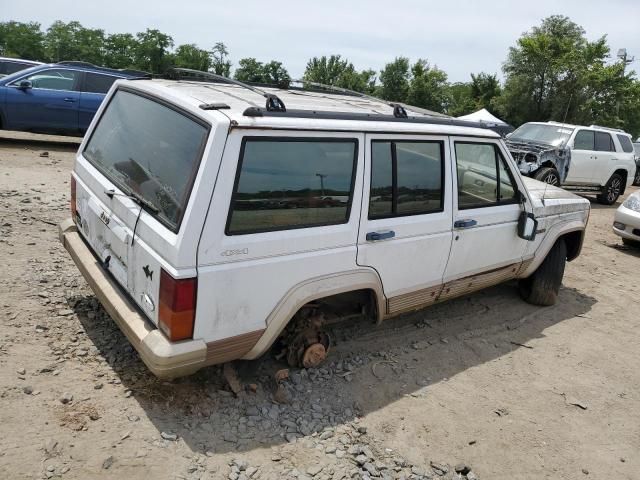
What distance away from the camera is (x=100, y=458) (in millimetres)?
2512

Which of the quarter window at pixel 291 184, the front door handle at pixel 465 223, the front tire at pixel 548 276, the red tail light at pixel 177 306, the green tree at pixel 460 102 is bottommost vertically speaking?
the front tire at pixel 548 276

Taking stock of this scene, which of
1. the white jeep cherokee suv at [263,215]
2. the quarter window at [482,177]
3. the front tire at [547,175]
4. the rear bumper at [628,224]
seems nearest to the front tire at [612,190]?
the front tire at [547,175]

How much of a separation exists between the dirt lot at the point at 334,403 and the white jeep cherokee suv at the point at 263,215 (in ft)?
1.43

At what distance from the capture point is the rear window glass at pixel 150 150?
101 inches

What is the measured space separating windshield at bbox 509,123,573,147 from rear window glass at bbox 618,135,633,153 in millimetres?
2033

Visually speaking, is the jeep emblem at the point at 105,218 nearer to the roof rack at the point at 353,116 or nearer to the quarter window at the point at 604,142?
the roof rack at the point at 353,116

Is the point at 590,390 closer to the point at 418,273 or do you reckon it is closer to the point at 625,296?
the point at 418,273

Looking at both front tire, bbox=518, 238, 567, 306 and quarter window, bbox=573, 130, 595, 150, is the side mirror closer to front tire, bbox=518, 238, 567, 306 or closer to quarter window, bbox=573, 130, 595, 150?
front tire, bbox=518, 238, 567, 306

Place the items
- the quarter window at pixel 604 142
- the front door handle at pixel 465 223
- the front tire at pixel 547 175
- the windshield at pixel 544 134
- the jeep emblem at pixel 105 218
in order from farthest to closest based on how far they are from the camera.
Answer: the quarter window at pixel 604 142, the windshield at pixel 544 134, the front tire at pixel 547 175, the front door handle at pixel 465 223, the jeep emblem at pixel 105 218

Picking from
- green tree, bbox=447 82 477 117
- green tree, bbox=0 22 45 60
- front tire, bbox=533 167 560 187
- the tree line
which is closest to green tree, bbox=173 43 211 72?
the tree line

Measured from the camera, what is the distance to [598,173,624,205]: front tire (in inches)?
482

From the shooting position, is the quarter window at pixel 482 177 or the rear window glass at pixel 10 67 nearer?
the quarter window at pixel 482 177

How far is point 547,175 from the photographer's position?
10.5m

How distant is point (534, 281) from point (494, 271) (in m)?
0.95
